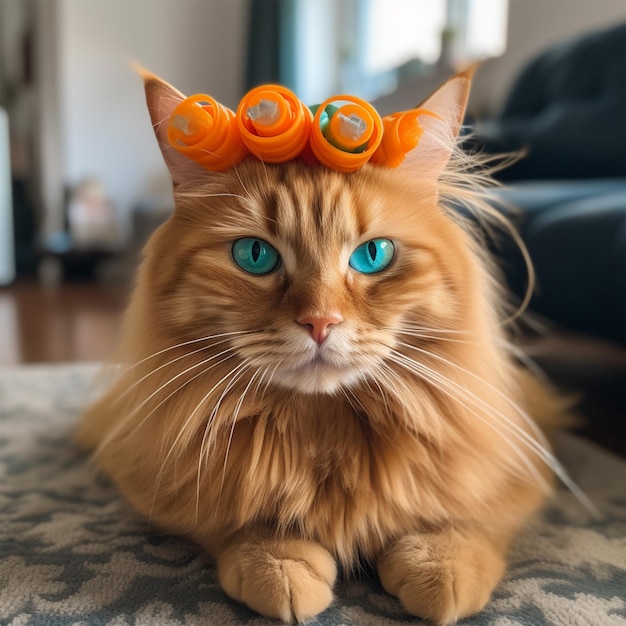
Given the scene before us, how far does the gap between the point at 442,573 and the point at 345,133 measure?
0.57m

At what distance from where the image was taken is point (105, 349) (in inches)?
105

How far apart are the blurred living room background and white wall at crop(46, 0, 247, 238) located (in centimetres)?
1

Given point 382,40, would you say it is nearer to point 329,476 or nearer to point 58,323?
point 58,323

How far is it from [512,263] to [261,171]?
97 cm

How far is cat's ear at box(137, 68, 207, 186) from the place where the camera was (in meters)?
0.93

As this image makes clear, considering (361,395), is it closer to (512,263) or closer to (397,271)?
(397,271)

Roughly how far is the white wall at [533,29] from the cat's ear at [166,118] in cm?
244

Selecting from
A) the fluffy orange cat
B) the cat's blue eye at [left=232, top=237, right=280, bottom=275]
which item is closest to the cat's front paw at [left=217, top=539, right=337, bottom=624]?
the fluffy orange cat

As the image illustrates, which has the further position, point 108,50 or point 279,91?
point 108,50

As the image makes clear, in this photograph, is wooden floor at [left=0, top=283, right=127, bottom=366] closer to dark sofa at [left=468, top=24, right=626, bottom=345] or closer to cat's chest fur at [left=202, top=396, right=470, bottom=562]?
cat's chest fur at [left=202, top=396, right=470, bottom=562]

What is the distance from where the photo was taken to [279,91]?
870mm

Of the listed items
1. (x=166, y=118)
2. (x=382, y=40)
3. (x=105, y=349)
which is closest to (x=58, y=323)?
(x=105, y=349)

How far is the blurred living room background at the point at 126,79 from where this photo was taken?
442 centimetres

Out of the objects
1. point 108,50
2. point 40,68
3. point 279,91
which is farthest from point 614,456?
point 40,68
